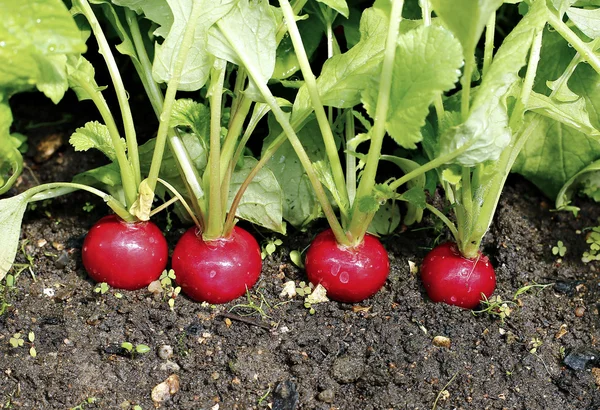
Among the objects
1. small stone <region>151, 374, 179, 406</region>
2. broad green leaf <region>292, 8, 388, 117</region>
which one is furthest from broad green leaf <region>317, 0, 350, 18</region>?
small stone <region>151, 374, 179, 406</region>

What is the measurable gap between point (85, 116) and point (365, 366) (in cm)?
106

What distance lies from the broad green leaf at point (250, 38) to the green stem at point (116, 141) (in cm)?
25

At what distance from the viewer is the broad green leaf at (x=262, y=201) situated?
1.66 metres

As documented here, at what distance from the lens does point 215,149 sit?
151 cm

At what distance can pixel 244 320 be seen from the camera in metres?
1.60

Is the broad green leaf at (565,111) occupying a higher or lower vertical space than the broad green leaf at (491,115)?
lower

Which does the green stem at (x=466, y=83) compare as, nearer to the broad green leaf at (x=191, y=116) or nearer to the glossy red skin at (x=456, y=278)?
the glossy red skin at (x=456, y=278)

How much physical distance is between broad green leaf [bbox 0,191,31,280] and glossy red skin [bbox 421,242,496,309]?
876 millimetres

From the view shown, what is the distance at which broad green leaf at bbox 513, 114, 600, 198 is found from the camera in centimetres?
181

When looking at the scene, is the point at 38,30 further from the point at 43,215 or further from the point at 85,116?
the point at 85,116

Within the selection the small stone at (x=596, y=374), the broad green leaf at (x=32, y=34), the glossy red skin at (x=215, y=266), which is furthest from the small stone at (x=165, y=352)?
the small stone at (x=596, y=374)

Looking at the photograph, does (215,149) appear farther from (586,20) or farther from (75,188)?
(586,20)

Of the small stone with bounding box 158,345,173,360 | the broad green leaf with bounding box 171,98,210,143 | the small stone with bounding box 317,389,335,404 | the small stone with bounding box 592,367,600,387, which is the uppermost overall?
the broad green leaf with bounding box 171,98,210,143

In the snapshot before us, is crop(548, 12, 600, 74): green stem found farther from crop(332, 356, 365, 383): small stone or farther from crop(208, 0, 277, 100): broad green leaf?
crop(332, 356, 365, 383): small stone
